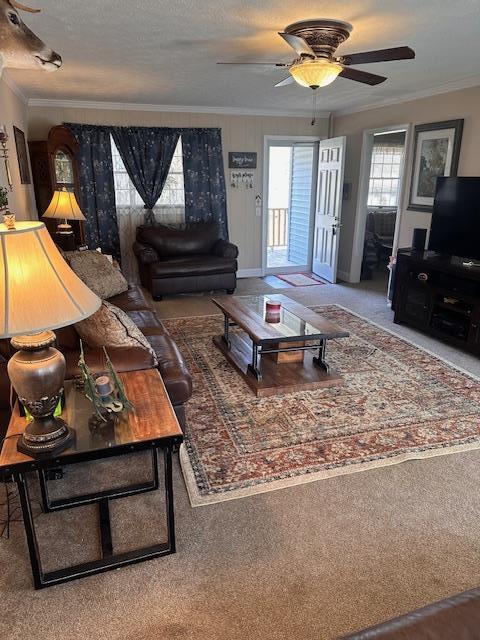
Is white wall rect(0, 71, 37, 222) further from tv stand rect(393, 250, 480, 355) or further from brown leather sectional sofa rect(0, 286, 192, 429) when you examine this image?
tv stand rect(393, 250, 480, 355)

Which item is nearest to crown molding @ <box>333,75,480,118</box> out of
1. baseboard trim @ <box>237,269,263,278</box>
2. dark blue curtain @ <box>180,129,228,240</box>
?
dark blue curtain @ <box>180,129,228,240</box>

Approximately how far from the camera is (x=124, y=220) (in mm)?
6266

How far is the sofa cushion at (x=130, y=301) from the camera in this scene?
3.83m

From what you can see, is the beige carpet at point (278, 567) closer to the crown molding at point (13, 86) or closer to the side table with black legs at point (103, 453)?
the side table with black legs at point (103, 453)

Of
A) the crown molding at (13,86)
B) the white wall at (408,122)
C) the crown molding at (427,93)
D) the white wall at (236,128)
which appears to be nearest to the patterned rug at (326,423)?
the white wall at (408,122)

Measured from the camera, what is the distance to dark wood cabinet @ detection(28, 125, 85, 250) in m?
5.27

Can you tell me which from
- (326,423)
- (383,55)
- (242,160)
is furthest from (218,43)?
(242,160)

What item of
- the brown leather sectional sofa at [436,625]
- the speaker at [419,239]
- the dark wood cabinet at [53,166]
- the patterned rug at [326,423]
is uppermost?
the dark wood cabinet at [53,166]

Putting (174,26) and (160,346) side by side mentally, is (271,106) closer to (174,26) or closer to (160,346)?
(174,26)

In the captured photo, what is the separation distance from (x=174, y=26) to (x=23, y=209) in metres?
2.59

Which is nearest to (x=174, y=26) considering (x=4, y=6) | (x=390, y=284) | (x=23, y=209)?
(x=4, y=6)

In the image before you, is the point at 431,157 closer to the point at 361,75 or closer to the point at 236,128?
the point at 361,75

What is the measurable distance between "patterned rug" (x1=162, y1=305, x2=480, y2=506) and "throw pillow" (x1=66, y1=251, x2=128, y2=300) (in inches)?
37.5

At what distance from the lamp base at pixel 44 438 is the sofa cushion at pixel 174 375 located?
0.81 m
